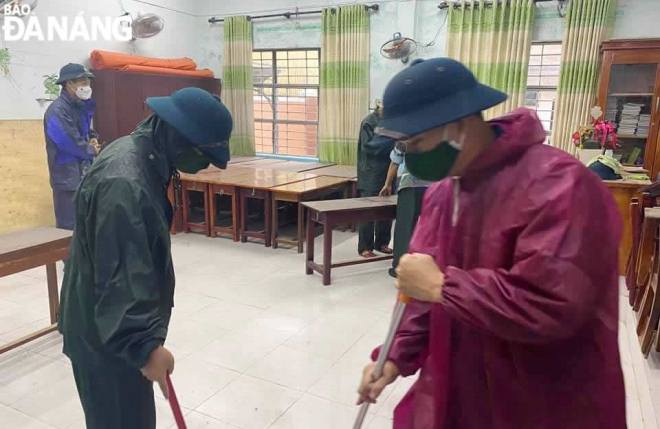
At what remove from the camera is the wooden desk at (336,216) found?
3.85m

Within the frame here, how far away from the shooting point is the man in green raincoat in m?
1.20

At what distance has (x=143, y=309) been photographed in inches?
47.1

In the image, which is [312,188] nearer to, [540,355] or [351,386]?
[351,386]

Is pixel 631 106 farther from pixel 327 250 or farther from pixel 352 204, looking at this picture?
pixel 327 250

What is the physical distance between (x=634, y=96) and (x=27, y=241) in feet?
17.2

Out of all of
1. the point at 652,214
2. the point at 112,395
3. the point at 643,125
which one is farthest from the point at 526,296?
the point at 643,125

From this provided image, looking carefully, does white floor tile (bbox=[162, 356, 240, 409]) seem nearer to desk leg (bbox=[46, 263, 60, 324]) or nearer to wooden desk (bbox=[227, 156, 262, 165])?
desk leg (bbox=[46, 263, 60, 324])

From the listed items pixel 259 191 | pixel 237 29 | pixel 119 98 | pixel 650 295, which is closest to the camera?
pixel 650 295

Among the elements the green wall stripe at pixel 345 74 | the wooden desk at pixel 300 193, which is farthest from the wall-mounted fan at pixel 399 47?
the wooden desk at pixel 300 193

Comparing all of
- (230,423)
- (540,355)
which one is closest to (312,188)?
(230,423)

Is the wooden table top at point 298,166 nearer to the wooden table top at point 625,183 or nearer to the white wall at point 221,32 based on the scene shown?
the white wall at point 221,32

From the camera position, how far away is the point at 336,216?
152 inches

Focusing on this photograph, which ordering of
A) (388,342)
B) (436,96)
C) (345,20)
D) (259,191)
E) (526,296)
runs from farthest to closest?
(345,20) → (259,191) → (388,342) → (436,96) → (526,296)

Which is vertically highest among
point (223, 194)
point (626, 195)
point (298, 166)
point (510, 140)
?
point (510, 140)
